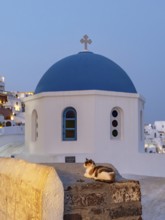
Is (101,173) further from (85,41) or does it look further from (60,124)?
(85,41)

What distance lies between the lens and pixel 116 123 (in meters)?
11.5

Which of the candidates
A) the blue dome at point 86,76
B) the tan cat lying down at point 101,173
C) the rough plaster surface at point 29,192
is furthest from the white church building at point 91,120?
the tan cat lying down at point 101,173

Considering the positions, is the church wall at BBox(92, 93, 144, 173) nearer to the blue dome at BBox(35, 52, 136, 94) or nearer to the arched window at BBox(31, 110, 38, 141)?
the blue dome at BBox(35, 52, 136, 94)

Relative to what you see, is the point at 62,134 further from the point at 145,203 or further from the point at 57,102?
the point at 145,203

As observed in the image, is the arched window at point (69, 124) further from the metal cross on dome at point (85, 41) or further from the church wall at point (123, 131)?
the metal cross on dome at point (85, 41)

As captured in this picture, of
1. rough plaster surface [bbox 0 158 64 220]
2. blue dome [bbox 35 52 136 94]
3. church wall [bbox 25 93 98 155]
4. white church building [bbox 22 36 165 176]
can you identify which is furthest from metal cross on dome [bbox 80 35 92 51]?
rough plaster surface [bbox 0 158 64 220]

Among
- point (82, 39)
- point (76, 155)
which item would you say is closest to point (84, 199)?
point (76, 155)

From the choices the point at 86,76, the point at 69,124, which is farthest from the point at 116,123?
the point at 86,76

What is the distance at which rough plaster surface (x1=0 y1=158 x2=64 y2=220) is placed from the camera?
3146 millimetres

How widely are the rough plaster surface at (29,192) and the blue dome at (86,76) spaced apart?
24.4ft

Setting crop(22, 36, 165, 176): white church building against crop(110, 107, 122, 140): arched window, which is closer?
crop(22, 36, 165, 176): white church building

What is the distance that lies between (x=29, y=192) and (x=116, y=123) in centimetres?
827

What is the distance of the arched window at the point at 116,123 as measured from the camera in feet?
37.6

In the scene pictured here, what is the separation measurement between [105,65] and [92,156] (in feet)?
9.96
